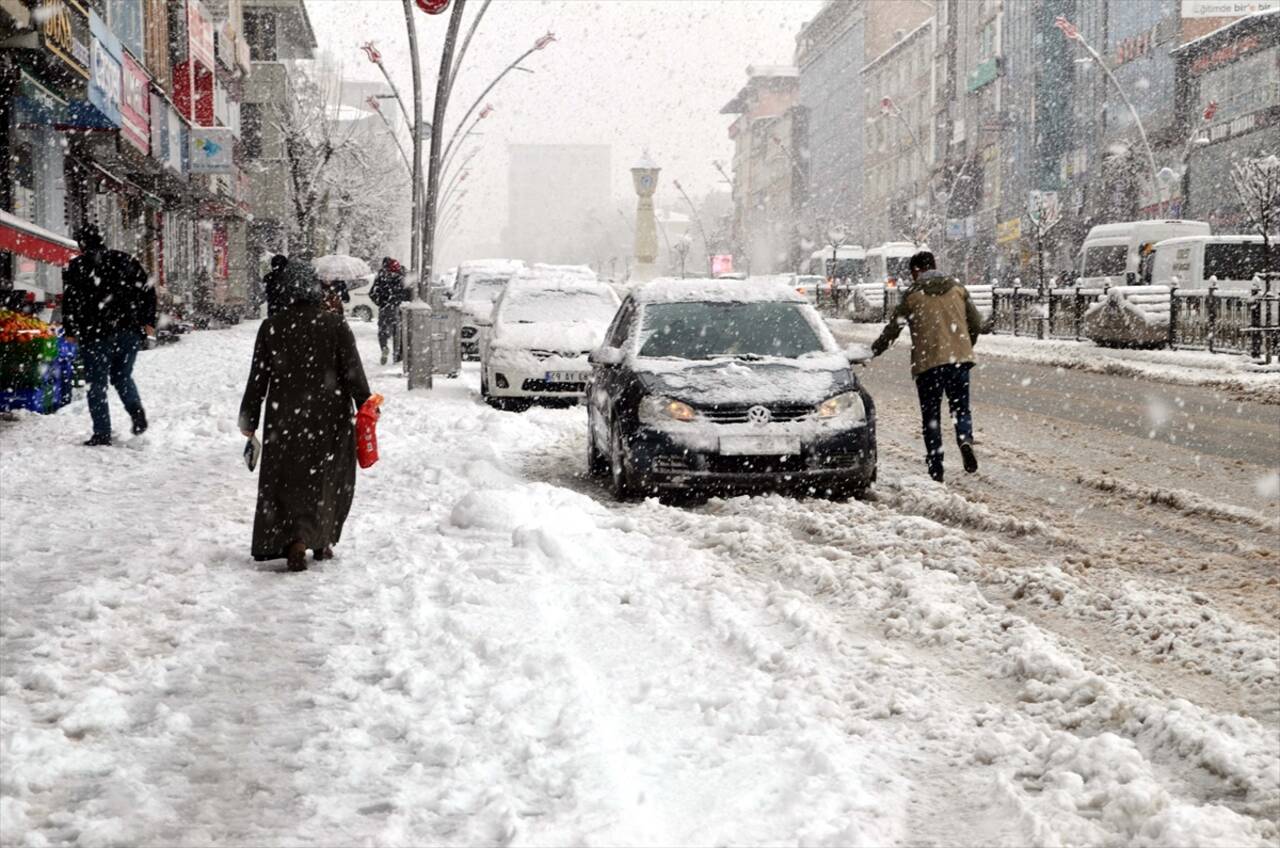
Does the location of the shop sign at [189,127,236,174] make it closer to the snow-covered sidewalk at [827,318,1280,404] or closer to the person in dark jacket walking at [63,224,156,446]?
the snow-covered sidewalk at [827,318,1280,404]

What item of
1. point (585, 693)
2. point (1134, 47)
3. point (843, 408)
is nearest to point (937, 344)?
point (843, 408)

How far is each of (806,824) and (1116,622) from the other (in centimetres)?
282

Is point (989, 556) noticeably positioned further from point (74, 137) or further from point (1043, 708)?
point (74, 137)

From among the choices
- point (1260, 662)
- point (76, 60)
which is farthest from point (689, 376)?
point (76, 60)

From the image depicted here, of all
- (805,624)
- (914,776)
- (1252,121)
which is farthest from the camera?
(1252,121)

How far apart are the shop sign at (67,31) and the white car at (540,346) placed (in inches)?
256

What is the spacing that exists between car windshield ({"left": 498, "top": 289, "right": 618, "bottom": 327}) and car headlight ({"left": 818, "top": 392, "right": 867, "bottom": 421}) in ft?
25.5

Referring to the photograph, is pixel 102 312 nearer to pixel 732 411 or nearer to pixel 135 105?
pixel 732 411

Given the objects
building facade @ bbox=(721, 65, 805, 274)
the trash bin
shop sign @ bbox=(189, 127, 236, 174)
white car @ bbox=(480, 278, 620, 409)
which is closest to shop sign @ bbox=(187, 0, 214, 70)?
shop sign @ bbox=(189, 127, 236, 174)

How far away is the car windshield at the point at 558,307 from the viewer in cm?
1784

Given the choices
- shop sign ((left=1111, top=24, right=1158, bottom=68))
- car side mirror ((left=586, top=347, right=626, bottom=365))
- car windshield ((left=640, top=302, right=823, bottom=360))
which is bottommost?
car side mirror ((left=586, top=347, right=626, bottom=365))

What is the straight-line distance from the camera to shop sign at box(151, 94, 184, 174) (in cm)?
3021

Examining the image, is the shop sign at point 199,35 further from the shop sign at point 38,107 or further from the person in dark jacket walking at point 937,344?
the person in dark jacket walking at point 937,344

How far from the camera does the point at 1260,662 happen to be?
5.60 meters
